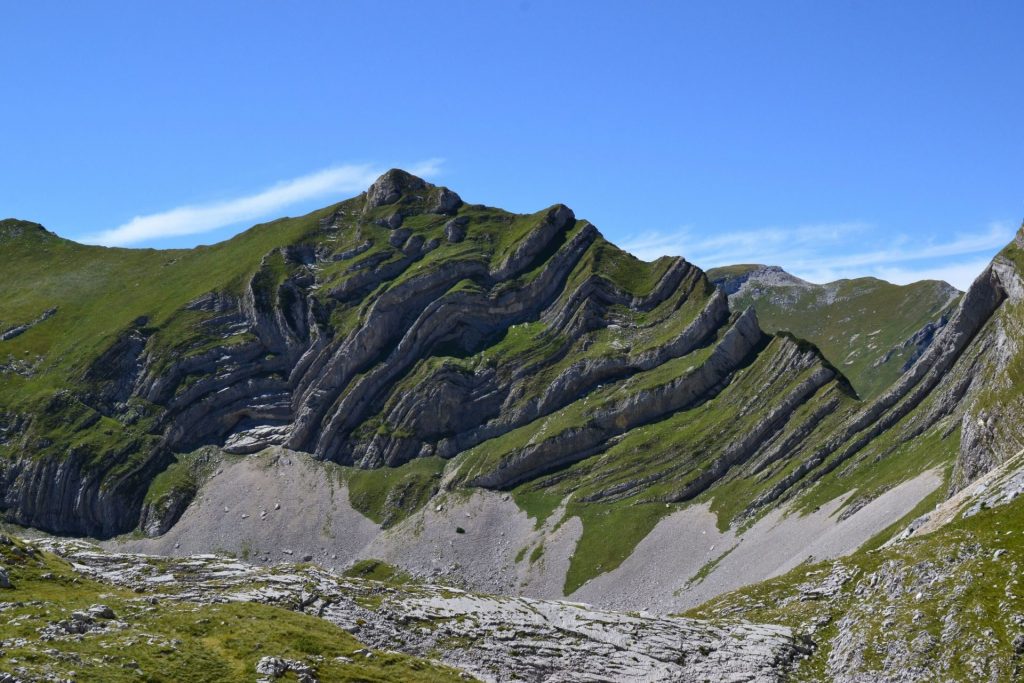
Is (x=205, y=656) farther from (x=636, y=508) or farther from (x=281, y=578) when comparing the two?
(x=636, y=508)

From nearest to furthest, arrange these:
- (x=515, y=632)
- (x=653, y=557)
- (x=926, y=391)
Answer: (x=515, y=632) → (x=926, y=391) → (x=653, y=557)

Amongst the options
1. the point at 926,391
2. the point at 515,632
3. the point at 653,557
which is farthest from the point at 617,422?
the point at 515,632

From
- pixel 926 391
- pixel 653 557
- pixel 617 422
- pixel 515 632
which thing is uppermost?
pixel 926 391

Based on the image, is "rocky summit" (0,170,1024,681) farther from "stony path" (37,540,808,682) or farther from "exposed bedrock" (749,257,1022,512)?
"exposed bedrock" (749,257,1022,512)

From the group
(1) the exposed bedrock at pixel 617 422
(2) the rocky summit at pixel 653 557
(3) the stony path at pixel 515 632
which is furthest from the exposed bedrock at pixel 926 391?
(3) the stony path at pixel 515 632

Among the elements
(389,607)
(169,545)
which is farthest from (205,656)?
(169,545)

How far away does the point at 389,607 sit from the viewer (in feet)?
227

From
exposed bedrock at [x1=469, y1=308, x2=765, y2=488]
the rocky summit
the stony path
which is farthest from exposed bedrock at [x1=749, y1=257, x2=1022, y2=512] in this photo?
the stony path

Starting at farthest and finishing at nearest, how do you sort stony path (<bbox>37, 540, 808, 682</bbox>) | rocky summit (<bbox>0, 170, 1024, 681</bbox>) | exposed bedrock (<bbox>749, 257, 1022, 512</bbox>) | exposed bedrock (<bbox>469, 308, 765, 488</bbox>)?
exposed bedrock (<bbox>469, 308, 765, 488</bbox>) < exposed bedrock (<bbox>749, 257, 1022, 512</bbox>) < stony path (<bbox>37, 540, 808, 682</bbox>) < rocky summit (<bbox>0, 170, 1024, 681</bbox>)

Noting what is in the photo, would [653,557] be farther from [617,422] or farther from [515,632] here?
[515,632]

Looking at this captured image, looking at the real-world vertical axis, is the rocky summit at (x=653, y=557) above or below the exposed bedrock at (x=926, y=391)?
below

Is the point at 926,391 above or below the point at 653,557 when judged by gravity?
above

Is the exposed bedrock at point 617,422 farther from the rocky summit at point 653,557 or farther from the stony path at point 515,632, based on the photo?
the stony path at point 515,632

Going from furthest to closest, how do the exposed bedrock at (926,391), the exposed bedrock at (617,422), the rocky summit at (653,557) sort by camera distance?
the exposed bedrock at (617,422)
the exposed bedrock at (926,391)
the rocky summit at (653,557)
